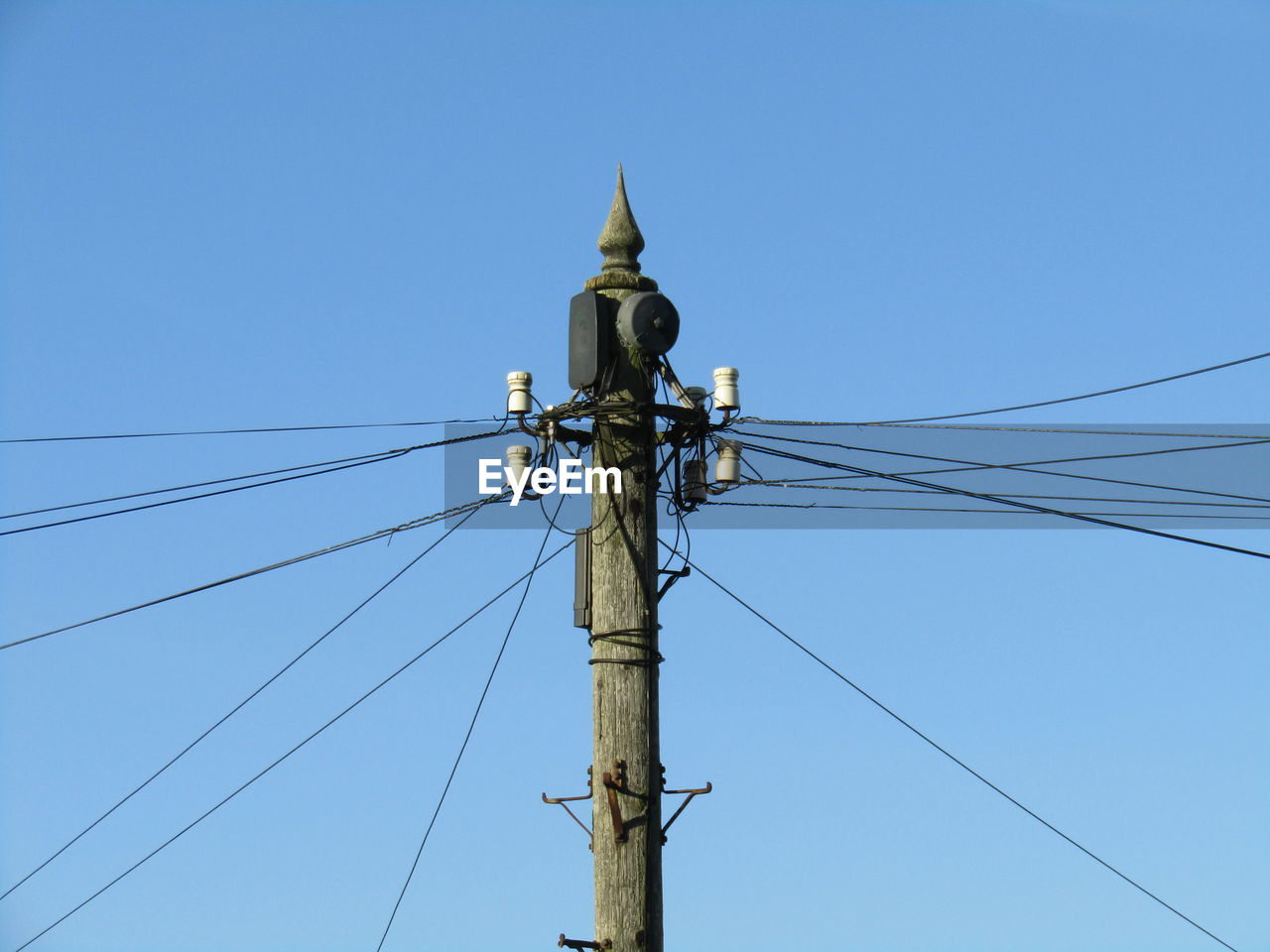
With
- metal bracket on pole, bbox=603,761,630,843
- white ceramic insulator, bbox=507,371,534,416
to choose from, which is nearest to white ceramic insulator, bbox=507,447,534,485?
white ceramic insulator, bbox=507,371,534,416

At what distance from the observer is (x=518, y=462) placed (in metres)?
10.9

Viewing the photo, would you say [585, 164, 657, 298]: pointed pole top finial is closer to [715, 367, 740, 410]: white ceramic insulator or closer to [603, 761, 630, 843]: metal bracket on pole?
[715, 367, 740, 410]: white ceramic insulator

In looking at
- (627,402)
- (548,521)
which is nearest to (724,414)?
(627,402)

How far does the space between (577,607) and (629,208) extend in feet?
9.18

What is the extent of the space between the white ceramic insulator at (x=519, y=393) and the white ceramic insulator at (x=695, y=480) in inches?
43.7

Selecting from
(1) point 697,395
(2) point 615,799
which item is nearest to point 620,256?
(1) point 697,395

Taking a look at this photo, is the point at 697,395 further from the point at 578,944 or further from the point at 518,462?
the point at 578,944

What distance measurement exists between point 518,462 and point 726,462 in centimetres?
137

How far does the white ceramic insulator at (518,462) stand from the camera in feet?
35.6

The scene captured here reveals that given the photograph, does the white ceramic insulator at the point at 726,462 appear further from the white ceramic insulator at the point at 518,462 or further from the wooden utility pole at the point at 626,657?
the white ceramic insulator at the point at 518,462

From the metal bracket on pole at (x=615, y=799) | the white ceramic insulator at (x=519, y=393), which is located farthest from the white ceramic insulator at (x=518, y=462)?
the metal bracket on pole at (x=615, y=799)

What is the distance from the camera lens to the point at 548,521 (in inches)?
441

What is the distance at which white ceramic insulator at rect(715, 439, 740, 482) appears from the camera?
35.5 feet

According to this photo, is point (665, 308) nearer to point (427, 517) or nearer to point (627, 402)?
point (627, 402)
